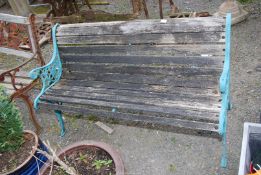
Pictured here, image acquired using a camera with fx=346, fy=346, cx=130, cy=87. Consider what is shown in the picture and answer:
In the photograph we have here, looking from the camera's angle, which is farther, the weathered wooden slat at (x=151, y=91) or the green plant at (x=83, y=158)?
the weathered wooden slat at (x=151, y=91)

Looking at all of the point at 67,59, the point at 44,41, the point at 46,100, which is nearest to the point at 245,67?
the point at 67,59

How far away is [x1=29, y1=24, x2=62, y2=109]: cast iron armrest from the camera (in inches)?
149

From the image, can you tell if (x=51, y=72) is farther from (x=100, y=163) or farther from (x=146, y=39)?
(x=100, y=163)

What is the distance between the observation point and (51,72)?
390 cm

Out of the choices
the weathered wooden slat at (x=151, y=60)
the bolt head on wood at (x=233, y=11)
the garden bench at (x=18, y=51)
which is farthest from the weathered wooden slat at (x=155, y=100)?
the bolt head on wood at (x=233, y=11)

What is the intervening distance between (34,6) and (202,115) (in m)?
6.13

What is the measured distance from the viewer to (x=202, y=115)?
9.73 ft

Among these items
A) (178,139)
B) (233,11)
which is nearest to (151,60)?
(178,139)

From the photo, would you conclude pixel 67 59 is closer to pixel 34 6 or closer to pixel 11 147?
pixel 11 147

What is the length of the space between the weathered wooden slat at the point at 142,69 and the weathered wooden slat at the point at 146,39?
0.25 metres

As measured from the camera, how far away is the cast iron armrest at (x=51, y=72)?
3780 millimetres

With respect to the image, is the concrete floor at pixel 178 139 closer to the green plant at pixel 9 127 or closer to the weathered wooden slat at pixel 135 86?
the weathered wooden slat at pixel 135 86

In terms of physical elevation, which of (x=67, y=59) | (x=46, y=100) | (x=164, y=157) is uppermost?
(x=67, y=59)

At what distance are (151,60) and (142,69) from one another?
16 cm
